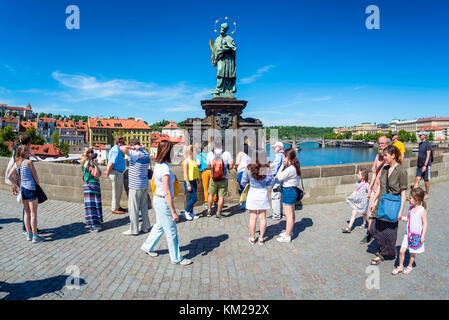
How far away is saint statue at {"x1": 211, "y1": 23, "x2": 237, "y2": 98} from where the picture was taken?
12172mm

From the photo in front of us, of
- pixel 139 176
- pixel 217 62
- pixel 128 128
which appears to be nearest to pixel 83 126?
pixel 128 128

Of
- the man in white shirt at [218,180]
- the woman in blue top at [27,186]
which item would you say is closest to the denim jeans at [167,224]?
the man in white shirt at [218,180]

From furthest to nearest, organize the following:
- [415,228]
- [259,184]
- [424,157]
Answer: [424,157]
[259,184]
[415,228]

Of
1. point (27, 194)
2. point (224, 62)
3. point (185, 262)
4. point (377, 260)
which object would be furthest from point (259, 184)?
point (224, 62)

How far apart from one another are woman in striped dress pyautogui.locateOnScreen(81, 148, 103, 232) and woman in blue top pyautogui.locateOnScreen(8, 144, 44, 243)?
793mm

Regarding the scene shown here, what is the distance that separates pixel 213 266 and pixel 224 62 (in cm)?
1075

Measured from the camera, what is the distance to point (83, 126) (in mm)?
110000

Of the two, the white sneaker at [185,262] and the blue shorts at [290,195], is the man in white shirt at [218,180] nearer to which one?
the blue shorts at [290,195]

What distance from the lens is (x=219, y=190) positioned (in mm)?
5797

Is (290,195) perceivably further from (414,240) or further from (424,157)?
(424,157)

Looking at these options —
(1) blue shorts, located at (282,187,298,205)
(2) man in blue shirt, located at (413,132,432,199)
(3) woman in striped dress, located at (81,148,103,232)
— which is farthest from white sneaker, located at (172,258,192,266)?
(2) man in blue shirt, located at (413,132,432,199)
